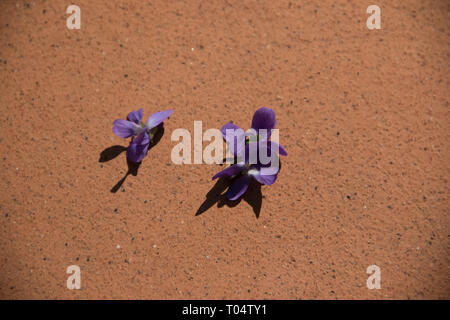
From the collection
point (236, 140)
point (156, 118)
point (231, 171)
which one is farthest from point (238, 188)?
point (156, 118)

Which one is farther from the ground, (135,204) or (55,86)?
(55,86)

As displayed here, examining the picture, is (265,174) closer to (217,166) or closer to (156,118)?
(217,166)

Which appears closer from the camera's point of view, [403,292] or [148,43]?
[403,292]

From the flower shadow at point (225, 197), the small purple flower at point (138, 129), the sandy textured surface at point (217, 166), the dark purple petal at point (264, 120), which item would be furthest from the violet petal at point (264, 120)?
the small purple flower at point (138, 129)

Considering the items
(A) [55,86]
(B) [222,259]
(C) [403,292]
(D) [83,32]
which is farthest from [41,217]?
(C) [403,292]

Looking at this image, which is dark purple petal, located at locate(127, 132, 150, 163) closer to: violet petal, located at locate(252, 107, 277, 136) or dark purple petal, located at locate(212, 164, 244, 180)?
dark purple petal, located at locate(212, 164, 244, 180)

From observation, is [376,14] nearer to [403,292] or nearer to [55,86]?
[403,292]
